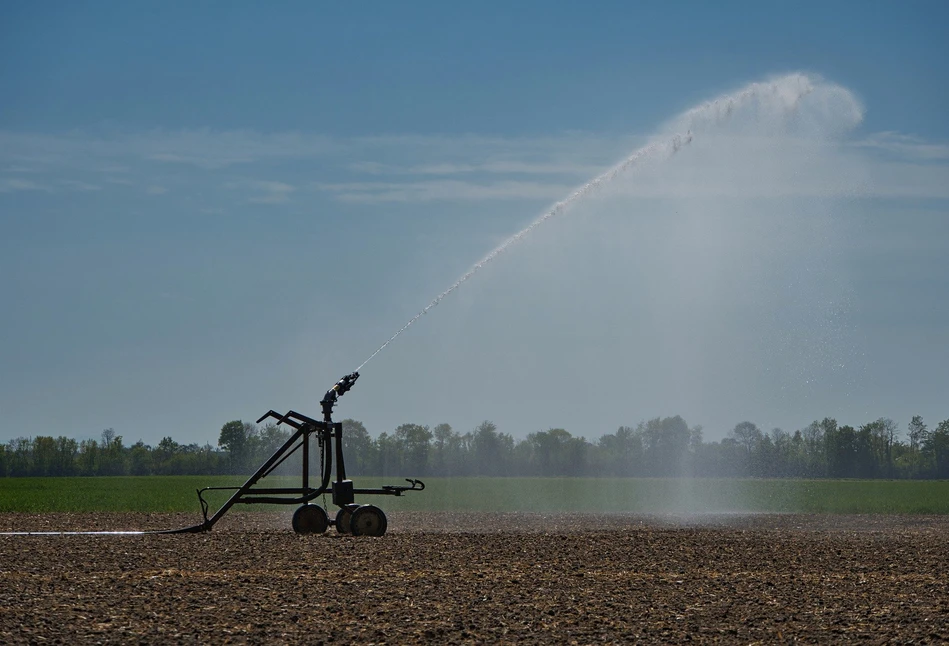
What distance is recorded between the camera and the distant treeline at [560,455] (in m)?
95.6

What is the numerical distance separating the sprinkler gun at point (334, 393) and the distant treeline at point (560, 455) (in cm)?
5278

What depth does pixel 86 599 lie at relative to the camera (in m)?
13.8

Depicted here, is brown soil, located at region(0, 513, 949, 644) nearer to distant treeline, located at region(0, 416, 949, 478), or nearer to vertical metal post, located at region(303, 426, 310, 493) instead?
vertical metal post, located at region(303, 426, 310, 493)

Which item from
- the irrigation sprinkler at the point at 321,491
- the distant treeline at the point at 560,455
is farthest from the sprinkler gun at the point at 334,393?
the distant treeline at the point at 560,455

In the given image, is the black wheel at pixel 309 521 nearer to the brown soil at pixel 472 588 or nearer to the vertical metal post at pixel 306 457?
the brown soil at pixel 472 588

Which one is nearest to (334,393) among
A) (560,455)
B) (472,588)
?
(472,588)

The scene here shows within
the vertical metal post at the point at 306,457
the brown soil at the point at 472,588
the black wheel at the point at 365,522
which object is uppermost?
the vertical metal post at the point at 306,457

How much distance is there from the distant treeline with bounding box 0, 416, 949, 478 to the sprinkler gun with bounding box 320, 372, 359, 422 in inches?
2078

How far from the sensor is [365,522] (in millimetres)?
22875

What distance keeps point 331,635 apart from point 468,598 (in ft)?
9.34

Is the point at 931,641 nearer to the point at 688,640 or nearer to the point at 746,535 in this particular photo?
the point at 688,640

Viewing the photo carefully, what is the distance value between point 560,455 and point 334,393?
306 feet

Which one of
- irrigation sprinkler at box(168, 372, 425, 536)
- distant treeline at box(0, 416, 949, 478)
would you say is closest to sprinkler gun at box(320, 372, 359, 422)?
irrigation sprinkler at box(168, 372, 425, 536)

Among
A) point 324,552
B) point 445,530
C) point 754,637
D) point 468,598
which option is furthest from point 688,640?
point 445,530
